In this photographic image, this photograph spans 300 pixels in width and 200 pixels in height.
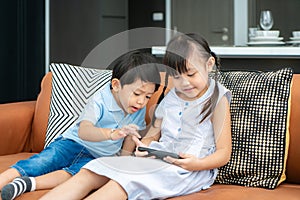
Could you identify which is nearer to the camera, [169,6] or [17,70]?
[17,70]

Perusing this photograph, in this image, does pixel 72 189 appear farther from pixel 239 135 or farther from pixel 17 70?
pixel 17 70

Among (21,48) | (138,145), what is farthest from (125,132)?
(21,48)

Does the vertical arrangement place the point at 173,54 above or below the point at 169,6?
below

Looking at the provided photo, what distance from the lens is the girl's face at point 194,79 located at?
1949 millimetres

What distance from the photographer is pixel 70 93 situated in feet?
8.17

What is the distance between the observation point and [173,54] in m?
2.01

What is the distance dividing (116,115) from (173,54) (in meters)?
0.34

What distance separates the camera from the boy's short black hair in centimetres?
195

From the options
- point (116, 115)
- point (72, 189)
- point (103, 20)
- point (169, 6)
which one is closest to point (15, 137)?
point (116, 115)

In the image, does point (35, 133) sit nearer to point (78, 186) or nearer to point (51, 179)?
point (51, 179)

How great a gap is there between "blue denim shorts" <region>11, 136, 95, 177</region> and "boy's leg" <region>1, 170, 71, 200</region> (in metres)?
0.06

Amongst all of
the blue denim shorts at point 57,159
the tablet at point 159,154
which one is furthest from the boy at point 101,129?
the tablet at point 159,154

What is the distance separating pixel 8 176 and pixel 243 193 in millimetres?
832

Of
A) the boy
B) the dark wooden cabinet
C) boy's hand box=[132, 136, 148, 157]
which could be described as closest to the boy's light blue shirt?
the boy
